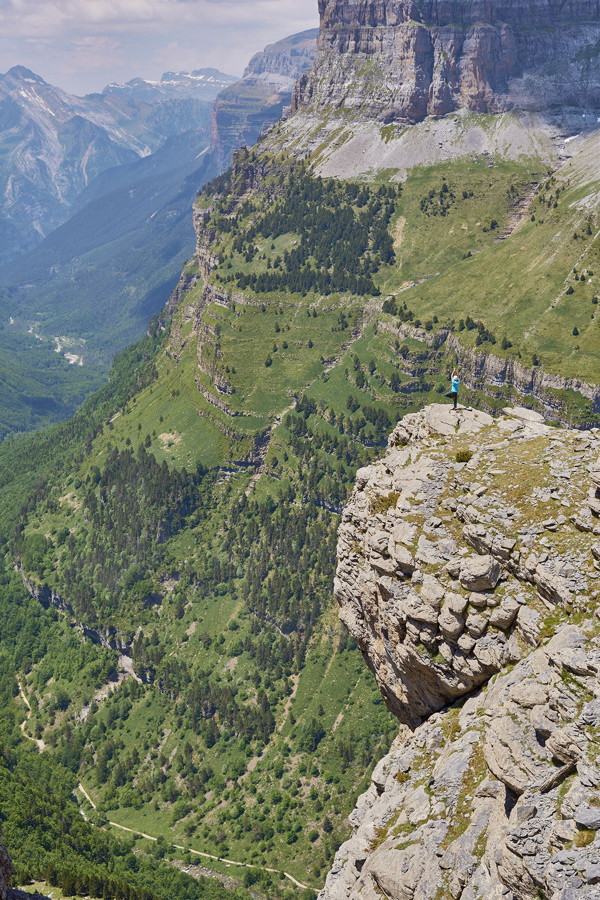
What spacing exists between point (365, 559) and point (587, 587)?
2397 centimetres

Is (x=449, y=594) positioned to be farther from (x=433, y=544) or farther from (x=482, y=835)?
(x=482, y=835)

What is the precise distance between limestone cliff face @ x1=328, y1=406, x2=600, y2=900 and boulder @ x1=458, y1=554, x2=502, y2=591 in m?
0.11

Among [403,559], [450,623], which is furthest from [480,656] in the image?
[403,559]

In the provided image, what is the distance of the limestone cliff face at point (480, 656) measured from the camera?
42000 millimetres

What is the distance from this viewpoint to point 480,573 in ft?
173

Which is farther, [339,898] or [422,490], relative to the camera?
[422,490]

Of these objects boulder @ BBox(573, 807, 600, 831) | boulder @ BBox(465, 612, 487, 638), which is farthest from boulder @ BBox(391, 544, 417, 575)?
boulder @ BBox(573, 807, 600, 831)

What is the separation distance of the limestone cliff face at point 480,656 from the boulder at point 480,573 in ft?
0.35

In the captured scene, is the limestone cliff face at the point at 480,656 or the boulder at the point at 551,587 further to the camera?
the boulder at the point at 551,587

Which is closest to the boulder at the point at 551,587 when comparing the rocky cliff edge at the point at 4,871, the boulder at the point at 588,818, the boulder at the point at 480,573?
the boulder at the point at 480,573

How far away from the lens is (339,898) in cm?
5719

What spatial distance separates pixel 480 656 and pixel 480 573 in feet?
19.5

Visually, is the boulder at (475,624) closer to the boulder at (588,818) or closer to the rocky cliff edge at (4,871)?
the boulder at (588,818)

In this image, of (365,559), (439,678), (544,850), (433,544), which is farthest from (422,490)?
(544,850)
